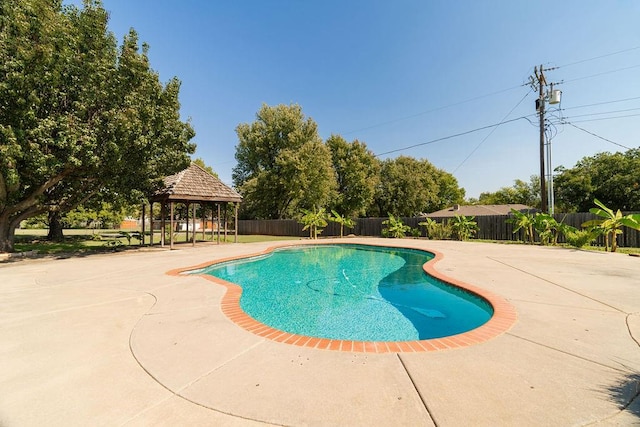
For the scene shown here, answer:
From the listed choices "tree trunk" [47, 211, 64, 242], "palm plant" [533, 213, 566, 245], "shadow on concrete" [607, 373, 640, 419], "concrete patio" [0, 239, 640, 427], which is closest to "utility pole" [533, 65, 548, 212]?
"palm plant" [533, 213, 566, 245]

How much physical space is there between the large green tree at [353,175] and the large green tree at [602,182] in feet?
72.6

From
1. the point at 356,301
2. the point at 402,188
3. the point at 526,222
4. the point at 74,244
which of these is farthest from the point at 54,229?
the point at 402,188

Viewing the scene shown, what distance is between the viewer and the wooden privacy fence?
15169 mm

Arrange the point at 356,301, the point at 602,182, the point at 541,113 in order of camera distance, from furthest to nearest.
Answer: the point at 602,182 < the point at 541,113 < the point at 356,301

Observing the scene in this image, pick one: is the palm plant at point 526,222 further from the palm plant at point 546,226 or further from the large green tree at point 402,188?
the large green tree at point 402,188

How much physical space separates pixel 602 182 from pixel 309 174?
3169 centimetres

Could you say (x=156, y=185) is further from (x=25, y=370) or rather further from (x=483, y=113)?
(x=483, y=113)

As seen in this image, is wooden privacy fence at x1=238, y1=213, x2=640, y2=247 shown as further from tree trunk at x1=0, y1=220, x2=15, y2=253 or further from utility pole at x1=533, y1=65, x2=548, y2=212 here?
tree trunk at x1=0, y1=220, x2=15, y2=253

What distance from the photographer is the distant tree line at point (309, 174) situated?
32.5 metres

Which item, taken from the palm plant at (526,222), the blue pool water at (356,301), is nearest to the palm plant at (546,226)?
the palm plant at (526,222)

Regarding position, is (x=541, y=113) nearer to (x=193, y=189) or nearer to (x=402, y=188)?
(x=193, y=189)

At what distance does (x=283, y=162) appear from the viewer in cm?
3136

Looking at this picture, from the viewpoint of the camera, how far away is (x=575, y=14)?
12.2 meters

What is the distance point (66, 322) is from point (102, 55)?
1209cm
